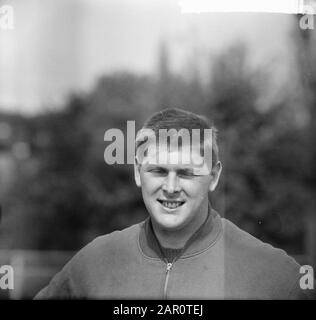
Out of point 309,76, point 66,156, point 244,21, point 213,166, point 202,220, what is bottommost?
point 202,220

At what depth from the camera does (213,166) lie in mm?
2230

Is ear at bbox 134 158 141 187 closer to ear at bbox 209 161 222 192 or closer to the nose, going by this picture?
the nose

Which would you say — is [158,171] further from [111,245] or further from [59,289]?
[59,289]

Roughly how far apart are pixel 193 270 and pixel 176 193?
1.07ft

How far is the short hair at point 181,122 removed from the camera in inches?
86.1

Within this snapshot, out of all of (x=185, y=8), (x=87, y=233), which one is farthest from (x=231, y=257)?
(x=185, y=8)

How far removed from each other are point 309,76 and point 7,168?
5.36ft

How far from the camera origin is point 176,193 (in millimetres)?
2141

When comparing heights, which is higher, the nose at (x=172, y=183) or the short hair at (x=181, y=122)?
the short hair at (x=181, y=122)

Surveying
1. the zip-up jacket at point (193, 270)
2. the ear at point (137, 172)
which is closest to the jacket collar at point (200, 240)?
the zip-up jacket at point (193, 270)

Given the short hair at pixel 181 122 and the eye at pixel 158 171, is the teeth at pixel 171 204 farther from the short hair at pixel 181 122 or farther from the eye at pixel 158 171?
the short hair at pixel 181 122

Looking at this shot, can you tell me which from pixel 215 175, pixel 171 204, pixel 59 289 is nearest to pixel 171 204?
pixel 171 204
